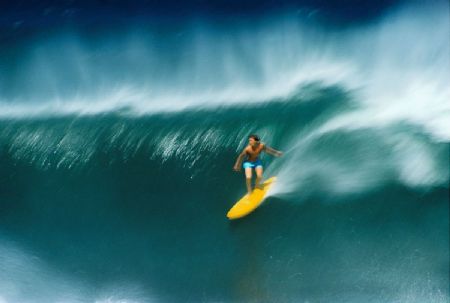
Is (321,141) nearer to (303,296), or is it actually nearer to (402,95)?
(402,95)

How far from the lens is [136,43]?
452 inches

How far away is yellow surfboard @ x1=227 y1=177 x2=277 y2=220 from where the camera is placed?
8328 millimetres

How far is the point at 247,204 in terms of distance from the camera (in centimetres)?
834

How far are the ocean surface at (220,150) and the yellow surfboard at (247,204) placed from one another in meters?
0.13

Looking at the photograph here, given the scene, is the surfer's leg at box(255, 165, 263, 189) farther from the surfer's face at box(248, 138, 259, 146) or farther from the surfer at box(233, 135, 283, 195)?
the surfer's face at box(248, 138, 259, 146)

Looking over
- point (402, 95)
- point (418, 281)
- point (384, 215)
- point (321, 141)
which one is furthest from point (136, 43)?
point (418, 281)

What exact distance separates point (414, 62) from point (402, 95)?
863 mm

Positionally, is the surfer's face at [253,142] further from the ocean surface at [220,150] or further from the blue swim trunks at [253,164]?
the ocean surface at [220,150]

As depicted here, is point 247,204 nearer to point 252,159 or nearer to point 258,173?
point 258,173

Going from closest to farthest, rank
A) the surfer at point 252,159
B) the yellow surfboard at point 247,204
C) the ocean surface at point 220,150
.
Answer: the ocean surface at point 220,150
the surfer at point 252,159
the yellow surfboard at point 247,204

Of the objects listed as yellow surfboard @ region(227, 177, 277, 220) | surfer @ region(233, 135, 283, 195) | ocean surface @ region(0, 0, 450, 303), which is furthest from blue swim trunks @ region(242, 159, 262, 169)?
ocean surface @ region(0, 0, 450, 303)

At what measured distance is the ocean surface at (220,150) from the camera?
7.72 m

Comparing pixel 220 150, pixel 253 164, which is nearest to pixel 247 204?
pixel 253 164

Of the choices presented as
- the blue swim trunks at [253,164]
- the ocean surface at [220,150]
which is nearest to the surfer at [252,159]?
the blue swim trunks at [253,164]
